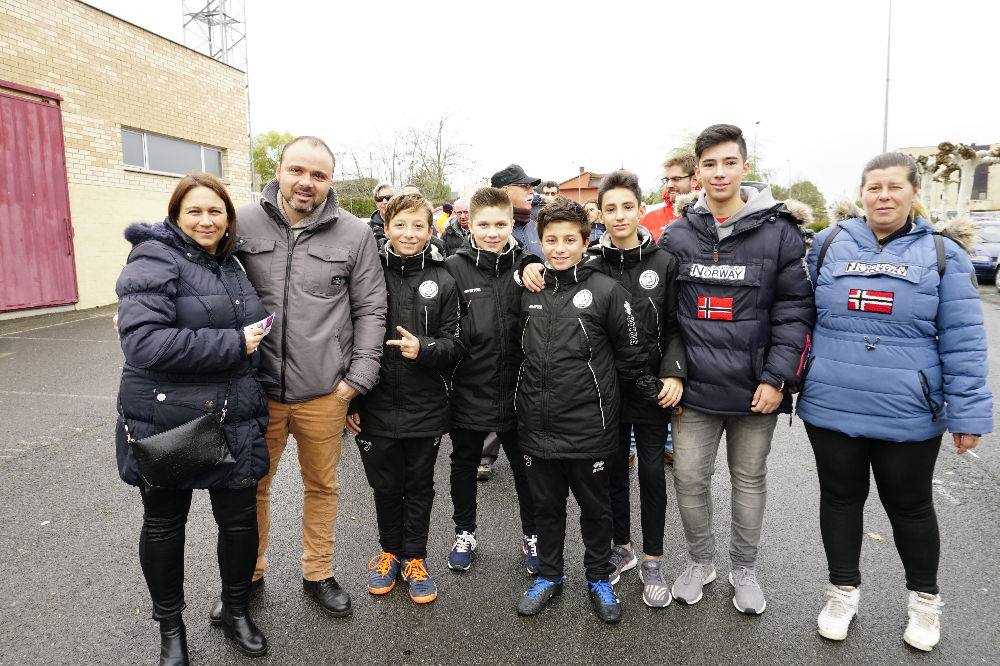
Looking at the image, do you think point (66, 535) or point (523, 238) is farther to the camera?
point (523, 238)

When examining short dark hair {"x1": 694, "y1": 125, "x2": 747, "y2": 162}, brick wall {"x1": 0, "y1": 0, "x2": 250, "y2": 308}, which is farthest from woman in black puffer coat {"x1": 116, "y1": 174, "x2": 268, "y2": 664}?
brick wall {"x1": 0, "y1": 0, "x2": 250, "y2": 308}

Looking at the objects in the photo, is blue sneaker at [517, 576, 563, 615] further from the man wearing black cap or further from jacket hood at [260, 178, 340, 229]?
the man wearing black cap

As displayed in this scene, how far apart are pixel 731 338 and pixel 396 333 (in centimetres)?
164

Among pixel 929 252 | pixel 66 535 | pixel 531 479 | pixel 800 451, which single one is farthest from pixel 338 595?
pixel 800 451

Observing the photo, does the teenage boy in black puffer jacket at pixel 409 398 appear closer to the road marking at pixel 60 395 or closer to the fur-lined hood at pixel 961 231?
the fur-lined hood at pixel 961 231

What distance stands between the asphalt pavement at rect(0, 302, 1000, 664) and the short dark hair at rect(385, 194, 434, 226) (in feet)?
6.39

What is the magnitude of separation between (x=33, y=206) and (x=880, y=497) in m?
12.5

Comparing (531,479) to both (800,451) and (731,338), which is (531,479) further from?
(800,451)

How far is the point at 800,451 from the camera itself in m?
5.31

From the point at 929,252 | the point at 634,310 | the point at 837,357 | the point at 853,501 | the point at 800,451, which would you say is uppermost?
the point at 929,252

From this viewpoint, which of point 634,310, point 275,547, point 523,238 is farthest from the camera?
point 523,238

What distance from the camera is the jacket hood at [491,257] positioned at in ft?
10.5

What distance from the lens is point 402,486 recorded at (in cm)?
323

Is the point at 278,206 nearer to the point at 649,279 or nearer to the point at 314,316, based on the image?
the point at 314,316
